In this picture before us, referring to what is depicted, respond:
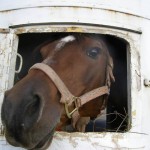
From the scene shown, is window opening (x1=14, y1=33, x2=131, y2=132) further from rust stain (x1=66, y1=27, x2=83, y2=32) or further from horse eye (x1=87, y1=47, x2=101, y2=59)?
rust stain (x1=66, y1=27, x2=83, y2=32)

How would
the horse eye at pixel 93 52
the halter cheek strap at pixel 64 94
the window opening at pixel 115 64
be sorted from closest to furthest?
1. the halter cheek strap at pixel 64 94
2. the horse eye at pixel 93 52
3. the window opening at pixel 115 64

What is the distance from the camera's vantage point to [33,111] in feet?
5.15

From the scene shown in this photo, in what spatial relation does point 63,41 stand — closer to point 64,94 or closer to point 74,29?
point 74,29

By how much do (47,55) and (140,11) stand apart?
64cm

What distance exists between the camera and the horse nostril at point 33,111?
1534 millimetres

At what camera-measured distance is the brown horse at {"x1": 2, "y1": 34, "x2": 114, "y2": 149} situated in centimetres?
154

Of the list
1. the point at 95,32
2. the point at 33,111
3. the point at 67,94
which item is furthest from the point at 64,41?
the point at 33,111

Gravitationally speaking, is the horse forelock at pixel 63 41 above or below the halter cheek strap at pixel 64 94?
above

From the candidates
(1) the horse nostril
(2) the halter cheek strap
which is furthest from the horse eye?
(1) the horse nostril

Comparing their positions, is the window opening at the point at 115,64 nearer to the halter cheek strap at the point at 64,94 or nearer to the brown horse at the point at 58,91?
the brown horse at the point at 58,91

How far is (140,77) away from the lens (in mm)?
1979

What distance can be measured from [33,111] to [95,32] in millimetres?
→ 648

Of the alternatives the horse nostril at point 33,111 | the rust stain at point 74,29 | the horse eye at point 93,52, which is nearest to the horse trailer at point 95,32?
the rust stain at point 74,29

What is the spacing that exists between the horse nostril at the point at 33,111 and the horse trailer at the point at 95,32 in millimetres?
342
